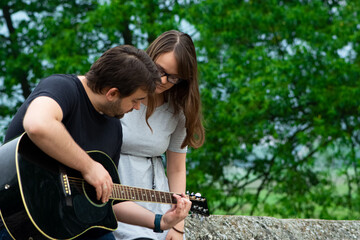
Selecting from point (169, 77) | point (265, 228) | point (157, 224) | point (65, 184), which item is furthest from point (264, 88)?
point (65, 184)

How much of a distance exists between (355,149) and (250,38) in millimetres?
2398

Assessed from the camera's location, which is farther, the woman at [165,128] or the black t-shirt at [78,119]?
the woman at [165,128]

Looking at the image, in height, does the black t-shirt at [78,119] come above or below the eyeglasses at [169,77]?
below

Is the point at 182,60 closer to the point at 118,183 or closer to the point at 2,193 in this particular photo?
the point at 118,183

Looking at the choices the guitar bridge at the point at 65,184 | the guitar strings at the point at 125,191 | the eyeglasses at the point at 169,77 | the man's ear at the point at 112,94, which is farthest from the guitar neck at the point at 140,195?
the eyeglasses at the point at 169,77

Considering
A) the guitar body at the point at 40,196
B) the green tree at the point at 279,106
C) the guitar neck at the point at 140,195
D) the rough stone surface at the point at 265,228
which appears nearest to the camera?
the guitar body at the point at 40,196

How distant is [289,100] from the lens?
7.62m

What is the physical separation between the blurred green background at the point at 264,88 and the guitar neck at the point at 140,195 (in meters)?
4.48

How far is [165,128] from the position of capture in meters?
2.83

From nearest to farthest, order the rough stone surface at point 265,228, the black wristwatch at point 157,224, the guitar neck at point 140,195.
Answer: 1. the guitar neck at point 140,195
2. the black wristwatch at point 157,224
3. the rough stone surface at point 265,228

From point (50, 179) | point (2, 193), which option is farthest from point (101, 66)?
point (2, 193)

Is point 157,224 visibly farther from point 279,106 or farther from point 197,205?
point 279,106

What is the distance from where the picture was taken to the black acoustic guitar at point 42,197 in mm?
1907

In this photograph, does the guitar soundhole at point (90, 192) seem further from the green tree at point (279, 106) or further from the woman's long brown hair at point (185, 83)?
the green tree at point (279, 106)
